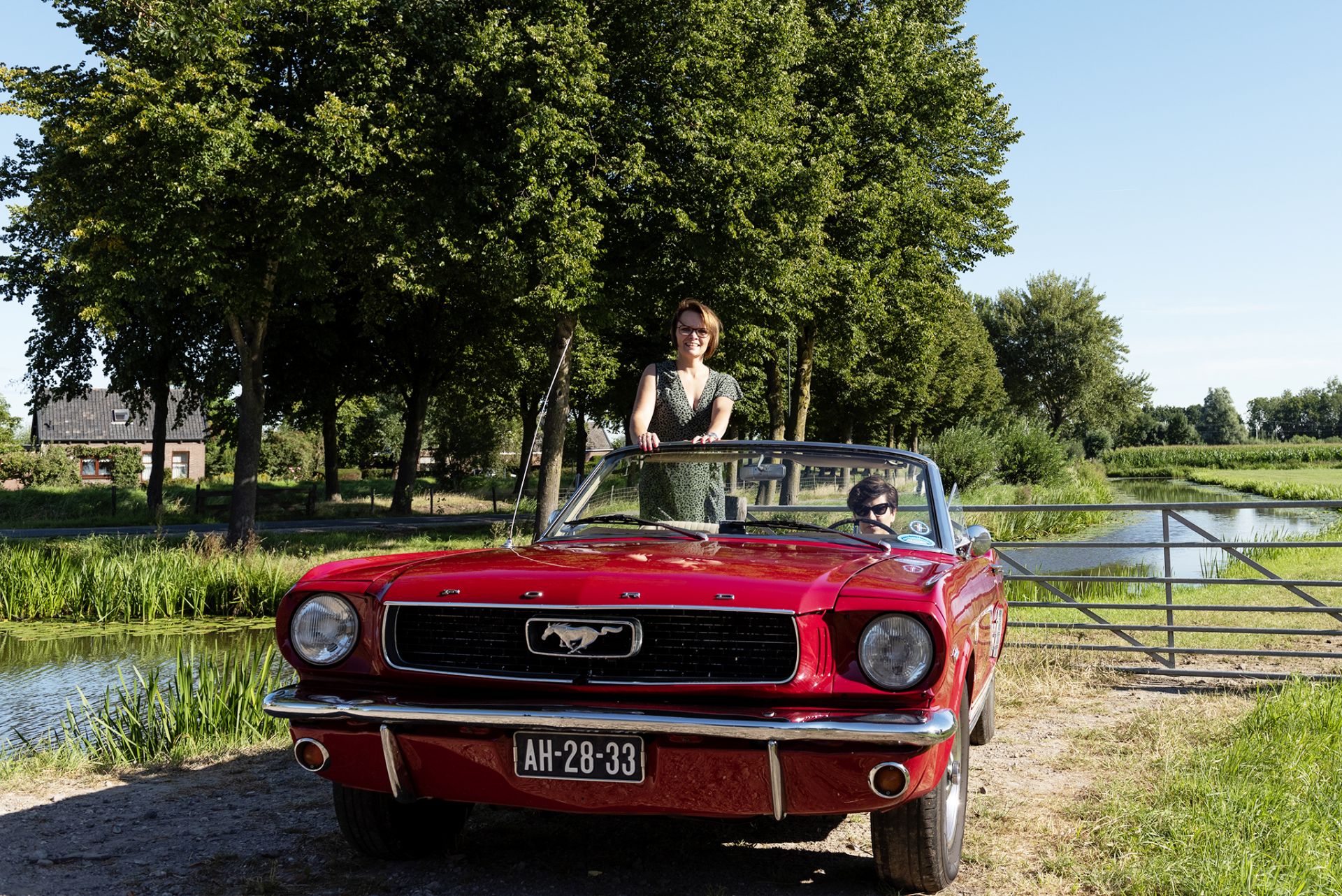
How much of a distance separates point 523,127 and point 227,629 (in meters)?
9.07

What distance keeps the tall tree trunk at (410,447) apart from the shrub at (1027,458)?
20.8m

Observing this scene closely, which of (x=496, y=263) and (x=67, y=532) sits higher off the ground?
(x=496, y=263)

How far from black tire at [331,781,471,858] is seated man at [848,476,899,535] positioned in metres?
2.08

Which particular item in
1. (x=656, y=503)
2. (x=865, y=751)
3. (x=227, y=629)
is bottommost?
(x=227, y=629)

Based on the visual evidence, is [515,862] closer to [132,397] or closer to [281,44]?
[281,44]

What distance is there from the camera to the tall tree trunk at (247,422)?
21.5 metres

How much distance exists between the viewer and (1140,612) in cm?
1152

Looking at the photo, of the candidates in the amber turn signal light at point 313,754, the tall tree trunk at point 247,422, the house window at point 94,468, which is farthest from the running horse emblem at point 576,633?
the house window at point 94,468

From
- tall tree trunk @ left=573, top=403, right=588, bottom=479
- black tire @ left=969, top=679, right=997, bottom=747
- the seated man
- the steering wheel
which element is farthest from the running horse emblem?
tall tree trunk @ left=573, top=403, right=588, bottom=479

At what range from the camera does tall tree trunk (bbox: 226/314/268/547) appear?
845 inches

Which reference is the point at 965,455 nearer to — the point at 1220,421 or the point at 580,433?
the point at 580,433

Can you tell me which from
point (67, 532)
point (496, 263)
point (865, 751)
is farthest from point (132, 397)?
point (865, 751)

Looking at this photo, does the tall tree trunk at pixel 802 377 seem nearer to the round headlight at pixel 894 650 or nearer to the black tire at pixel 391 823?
the black tire at pixel 391 823

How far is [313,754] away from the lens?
3.55 meters
